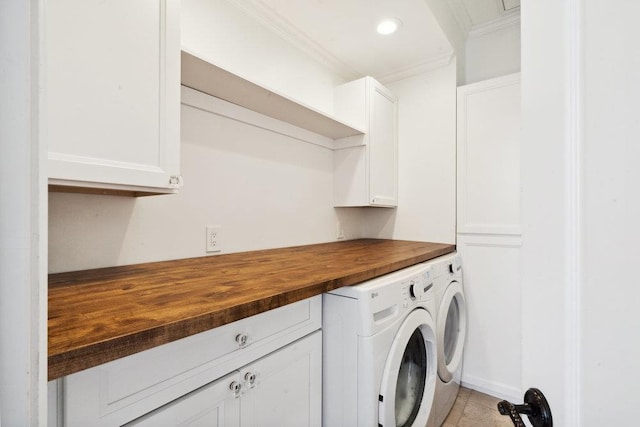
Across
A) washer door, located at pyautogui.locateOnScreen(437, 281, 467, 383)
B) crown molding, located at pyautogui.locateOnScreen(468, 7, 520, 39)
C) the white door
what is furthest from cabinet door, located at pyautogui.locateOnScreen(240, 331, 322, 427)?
crown molding, located at pyautogui.locateOnScreen(468, 7, 520, 39)

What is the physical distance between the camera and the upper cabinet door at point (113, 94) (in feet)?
2.51

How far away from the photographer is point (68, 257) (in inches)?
40.4

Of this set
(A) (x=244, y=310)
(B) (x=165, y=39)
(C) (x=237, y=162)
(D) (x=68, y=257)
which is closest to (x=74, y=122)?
(B) (x=165, y=39)

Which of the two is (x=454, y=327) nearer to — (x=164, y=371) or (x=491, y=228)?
(x=491, y=228)

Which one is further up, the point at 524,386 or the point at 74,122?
the point at 74,122

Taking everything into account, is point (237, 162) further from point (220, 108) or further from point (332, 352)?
point (332, 352)

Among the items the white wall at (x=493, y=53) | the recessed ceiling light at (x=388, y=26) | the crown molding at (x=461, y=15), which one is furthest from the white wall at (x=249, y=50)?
the white wall at (x=493, y=53)

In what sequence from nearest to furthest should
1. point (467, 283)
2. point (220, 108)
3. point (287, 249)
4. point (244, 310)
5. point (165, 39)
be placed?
point (244, 310) < point (165, 39) < point (220, 108) < point (287, 249) < point (467, 283)

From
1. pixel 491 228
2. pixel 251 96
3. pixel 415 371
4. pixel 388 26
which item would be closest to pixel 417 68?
pixel 388 26

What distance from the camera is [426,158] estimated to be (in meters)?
2.25

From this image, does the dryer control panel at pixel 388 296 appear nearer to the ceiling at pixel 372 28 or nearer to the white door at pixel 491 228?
the white door at pixel 491 228

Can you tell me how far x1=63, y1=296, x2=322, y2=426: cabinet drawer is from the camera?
55 cm

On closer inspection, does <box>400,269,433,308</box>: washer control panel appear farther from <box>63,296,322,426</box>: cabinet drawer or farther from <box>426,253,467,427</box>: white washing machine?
<box>63,296,322,426</box>: cabinet drawer

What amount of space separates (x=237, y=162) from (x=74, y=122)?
81 cm
